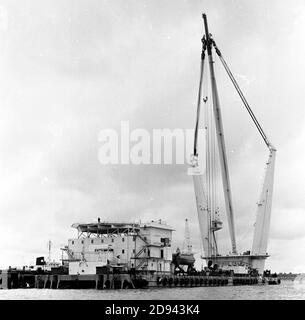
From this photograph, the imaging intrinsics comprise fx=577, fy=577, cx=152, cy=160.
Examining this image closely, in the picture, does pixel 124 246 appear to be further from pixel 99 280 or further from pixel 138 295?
pixel 138 295

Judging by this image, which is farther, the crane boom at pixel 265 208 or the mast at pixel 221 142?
the crane boom at pixel 265 208

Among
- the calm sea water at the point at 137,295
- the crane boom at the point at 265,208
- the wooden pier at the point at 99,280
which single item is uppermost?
the crane boom at the point at 265,208

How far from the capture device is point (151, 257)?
66.2 metres

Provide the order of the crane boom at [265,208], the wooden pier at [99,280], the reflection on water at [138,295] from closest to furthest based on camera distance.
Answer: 1. the reflection on water at [138,295]
2. the wooden pier at [99,280]
3. the crane boom at [265,208]

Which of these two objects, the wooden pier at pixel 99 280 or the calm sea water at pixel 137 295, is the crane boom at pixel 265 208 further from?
the calm sea water at pixel 137 295

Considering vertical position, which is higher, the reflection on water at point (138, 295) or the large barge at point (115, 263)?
the large barge at point (115, 263)

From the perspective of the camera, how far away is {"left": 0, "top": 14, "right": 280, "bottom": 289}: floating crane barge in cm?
6066

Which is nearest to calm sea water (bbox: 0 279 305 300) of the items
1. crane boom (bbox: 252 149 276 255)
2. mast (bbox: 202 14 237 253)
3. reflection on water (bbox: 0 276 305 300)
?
reflection on water (bbox: 0 276 305 300)

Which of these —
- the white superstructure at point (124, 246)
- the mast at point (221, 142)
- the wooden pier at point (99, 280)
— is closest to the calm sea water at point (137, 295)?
the wooden pier at point (99, 280)

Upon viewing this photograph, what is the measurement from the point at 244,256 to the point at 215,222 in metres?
6.97

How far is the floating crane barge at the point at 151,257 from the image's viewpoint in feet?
199
